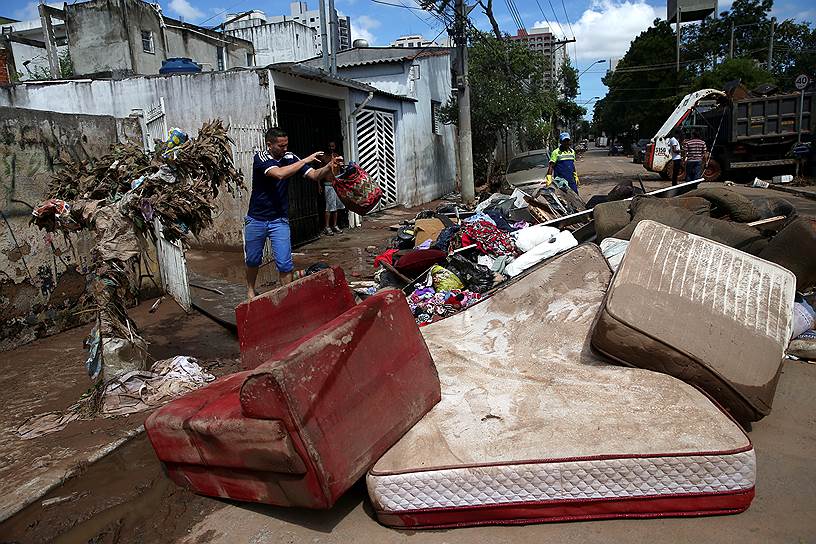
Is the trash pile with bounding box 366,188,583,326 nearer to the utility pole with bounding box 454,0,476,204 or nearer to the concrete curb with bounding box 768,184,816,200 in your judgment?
the utility pole with bounding box 454,0,476,204

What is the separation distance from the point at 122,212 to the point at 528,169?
11.5m

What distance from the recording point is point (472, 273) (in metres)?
5.46

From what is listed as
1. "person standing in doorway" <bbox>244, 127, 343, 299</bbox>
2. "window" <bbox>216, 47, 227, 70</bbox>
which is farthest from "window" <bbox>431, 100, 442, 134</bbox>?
"window" <bbox>216, 47, 227, 70</bbox>

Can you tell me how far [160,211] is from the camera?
348 cm

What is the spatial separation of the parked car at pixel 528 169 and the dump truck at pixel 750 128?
14.3ft

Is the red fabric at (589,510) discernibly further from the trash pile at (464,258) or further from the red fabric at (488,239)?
the red fabric at (488,239)

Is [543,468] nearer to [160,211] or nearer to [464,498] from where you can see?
[464,498]

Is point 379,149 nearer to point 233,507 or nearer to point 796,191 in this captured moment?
point 796,191

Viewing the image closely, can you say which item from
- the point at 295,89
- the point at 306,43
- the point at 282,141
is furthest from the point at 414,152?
the point at 306,43

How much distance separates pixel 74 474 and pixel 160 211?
5.26 feet

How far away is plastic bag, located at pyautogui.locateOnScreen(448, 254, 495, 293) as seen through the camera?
210 inches

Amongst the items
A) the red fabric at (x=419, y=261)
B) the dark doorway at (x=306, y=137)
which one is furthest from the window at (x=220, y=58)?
the red fabric at (x=419, y=261)

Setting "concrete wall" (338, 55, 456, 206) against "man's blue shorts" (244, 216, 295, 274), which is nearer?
"man's blue shorts" (244, 216, 295, 274)

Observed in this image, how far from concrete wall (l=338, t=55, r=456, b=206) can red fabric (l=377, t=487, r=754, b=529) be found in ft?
38.2
